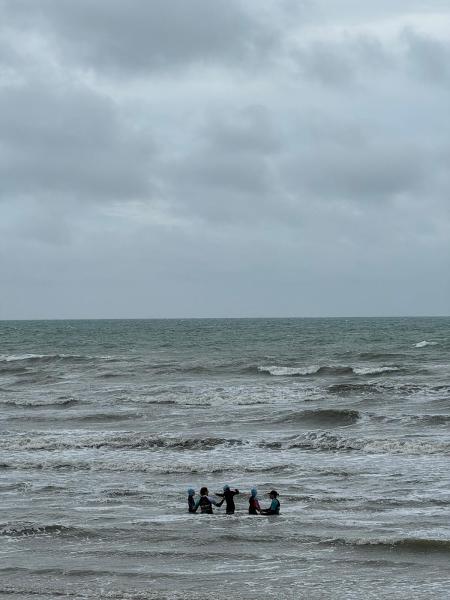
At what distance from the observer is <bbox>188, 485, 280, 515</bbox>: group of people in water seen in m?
20.6

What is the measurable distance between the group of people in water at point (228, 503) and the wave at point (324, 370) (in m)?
31.9

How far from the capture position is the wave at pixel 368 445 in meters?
28.1

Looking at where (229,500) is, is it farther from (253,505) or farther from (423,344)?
(423,344)

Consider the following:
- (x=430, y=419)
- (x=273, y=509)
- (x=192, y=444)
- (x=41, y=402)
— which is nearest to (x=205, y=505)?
(x=273, y=509)

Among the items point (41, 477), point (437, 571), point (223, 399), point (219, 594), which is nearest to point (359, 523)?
point (437, 571)

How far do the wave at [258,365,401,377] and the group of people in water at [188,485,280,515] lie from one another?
105ft

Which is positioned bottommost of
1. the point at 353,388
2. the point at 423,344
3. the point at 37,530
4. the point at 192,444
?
the point at 37,530

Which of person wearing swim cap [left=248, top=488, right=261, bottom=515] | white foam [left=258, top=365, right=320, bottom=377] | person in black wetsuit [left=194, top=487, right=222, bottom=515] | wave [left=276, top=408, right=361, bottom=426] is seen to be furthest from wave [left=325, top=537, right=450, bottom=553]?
white foam [left=258, top=365, right=320, bottom=377]

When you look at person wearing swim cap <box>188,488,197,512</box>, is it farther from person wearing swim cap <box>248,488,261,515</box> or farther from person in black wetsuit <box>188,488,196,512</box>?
person wearing swim cap <box>248,488,261,515</box>

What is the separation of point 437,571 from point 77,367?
4945cm

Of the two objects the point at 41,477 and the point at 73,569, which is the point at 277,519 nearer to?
the point at 73,569

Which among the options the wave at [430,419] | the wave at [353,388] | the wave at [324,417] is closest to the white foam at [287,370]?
the wave at [353,388]

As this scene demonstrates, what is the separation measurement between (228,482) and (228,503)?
3.30 metres

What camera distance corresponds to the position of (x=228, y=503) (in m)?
21.4
